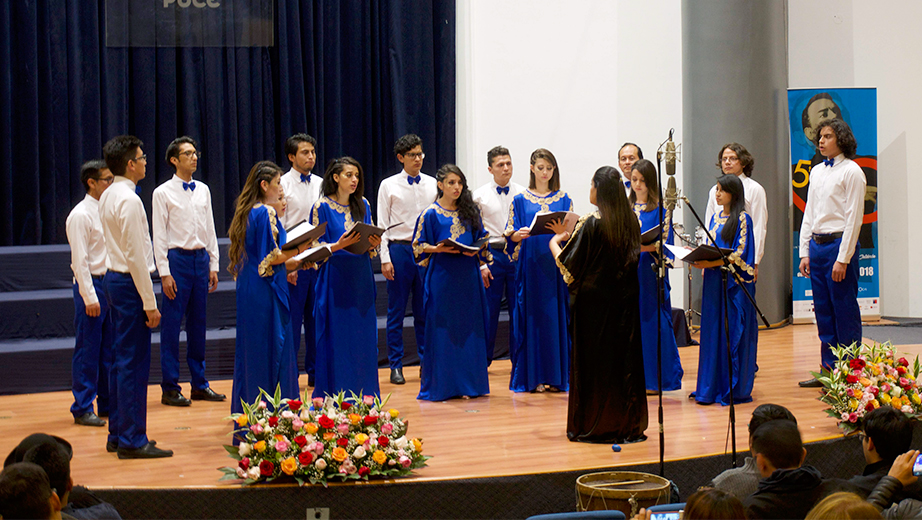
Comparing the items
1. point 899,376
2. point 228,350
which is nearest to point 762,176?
point 899,376

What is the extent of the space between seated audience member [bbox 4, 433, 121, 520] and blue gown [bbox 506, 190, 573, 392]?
3.23 metres

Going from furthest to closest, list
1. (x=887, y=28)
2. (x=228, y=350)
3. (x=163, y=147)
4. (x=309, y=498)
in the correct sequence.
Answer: (x=887, y=28), (x=163, y=147), (x=228, y=350), (x=309, y=498)

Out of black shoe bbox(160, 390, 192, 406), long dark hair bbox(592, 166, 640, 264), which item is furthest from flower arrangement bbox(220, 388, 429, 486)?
black shoe bbox(160, 390, 192, 406)

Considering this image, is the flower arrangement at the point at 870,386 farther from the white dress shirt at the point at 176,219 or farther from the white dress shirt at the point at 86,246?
the white dress shirt at the point at 86,246

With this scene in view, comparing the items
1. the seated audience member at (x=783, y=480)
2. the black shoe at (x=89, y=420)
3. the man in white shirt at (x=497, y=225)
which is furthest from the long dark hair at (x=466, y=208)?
the seated audience member at (x=783, y=480)

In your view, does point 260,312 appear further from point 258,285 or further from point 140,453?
point 140,453

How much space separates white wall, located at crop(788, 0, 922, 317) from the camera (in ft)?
28.5

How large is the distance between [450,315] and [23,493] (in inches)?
135

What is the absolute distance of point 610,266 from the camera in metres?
4.28

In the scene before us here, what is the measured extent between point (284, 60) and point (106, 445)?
13.9 ft

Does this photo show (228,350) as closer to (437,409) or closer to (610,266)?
(437,409)

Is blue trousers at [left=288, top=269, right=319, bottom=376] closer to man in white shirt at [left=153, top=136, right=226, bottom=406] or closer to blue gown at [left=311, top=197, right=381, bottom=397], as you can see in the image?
man in white shirt at [left=153, top=136, right=226, bottom=406]

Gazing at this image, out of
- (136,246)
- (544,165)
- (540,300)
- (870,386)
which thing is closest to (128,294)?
(136,246)

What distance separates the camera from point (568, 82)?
8.34 metres
